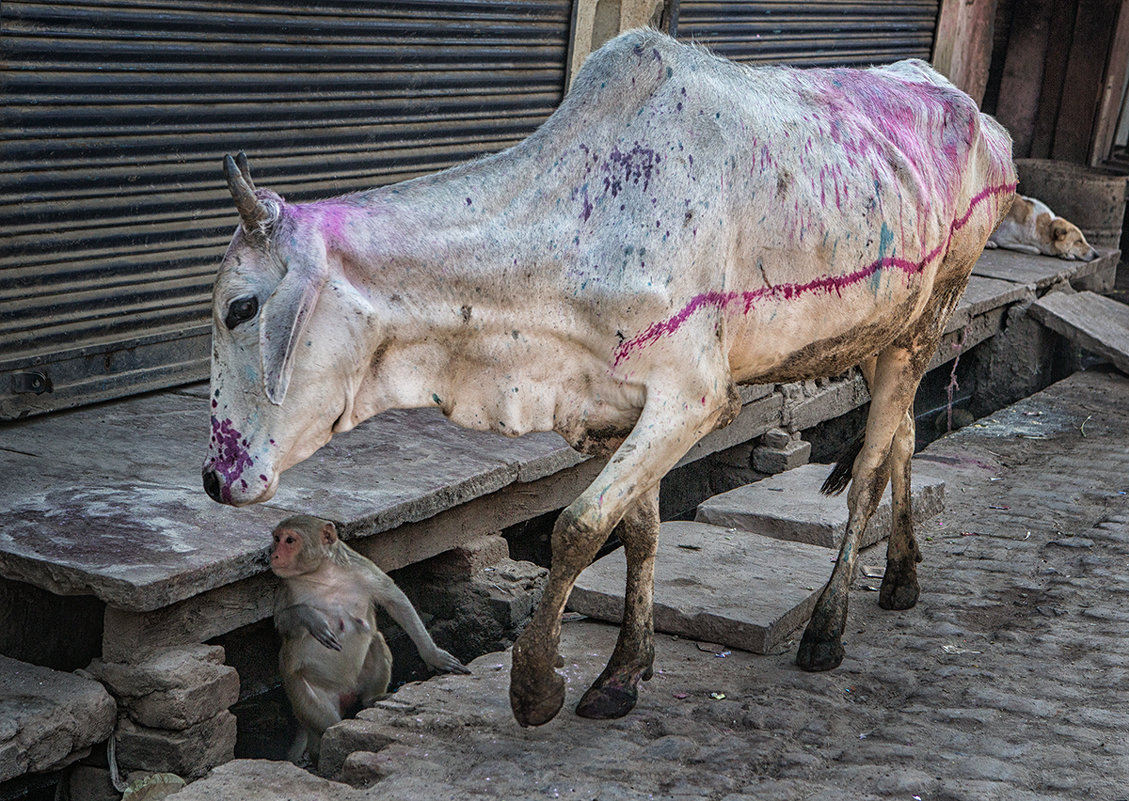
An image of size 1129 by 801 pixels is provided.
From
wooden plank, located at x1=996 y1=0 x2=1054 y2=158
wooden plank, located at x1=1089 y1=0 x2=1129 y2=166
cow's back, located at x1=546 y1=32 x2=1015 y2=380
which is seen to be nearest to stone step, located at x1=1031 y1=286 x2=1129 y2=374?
wooden plank, located at x1=1089 y1=0 x2=1129 y2=166

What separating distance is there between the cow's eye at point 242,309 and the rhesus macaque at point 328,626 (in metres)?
1.03

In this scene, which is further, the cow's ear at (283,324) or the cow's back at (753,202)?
the cow's back at (753,202)

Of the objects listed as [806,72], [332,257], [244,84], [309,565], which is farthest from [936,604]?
[244,84]

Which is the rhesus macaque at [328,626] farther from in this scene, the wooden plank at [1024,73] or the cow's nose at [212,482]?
the wooden plank at [1024,73]

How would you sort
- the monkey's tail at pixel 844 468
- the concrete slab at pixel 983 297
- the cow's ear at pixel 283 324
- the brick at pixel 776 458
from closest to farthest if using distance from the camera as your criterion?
the cow's ear at pixel 283 324 → the monkey's tail at pixel 844 468 → the brick at pixel 776 458 → the concrete slab at pixel 983 297

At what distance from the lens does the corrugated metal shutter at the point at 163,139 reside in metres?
5.18

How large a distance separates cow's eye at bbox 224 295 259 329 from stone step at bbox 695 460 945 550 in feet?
10.1

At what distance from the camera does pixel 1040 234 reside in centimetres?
1141

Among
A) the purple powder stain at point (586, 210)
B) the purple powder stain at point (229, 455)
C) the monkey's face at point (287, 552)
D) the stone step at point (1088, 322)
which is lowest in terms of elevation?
the stone step at point (1088, 322)

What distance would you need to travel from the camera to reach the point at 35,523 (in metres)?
4.27

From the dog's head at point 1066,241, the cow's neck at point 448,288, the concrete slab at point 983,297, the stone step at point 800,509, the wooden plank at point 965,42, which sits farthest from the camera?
the dog's head at point 1066,241

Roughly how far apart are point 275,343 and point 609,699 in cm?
153

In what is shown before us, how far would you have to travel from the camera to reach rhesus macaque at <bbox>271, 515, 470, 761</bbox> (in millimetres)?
4242

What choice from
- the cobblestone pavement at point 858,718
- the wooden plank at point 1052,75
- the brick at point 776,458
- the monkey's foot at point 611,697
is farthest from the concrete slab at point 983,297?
the monkey's foot at point 611,697
